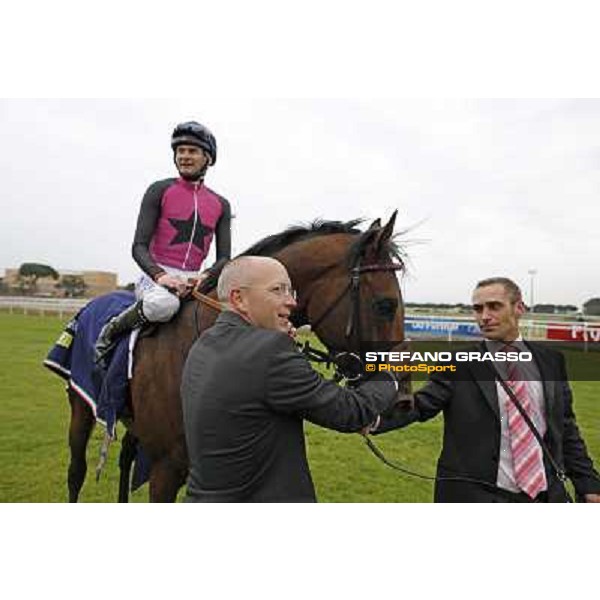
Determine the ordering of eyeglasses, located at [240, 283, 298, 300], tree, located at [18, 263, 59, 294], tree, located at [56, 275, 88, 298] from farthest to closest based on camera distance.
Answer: tree, located at [56, 275, 88, 298] < tree, located at [18, 263, 59, 294] < eyeglasses, located at [240, 283, 298, 300]

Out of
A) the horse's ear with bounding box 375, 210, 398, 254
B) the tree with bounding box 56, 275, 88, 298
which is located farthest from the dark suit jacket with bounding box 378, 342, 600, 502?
the tree with bounding box 56, 275, 88, 298

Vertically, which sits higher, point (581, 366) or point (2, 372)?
point (581, 366)

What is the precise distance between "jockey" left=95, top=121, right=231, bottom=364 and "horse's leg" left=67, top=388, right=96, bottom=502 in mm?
1069

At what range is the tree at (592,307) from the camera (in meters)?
A: 3.02

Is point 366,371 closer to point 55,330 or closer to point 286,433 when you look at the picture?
point 286,433

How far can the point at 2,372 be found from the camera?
8648mm

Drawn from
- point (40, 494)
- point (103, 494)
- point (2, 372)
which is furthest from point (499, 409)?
point (2, 372)

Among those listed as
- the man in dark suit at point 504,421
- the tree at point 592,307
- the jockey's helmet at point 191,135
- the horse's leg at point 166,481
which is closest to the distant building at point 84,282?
the jockey's helmet at point 191,135

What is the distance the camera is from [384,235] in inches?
86.5

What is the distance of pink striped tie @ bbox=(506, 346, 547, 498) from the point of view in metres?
2.06

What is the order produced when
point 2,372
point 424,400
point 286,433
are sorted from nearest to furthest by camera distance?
1. point 286,433
2. point 424,400
3. point 2,372

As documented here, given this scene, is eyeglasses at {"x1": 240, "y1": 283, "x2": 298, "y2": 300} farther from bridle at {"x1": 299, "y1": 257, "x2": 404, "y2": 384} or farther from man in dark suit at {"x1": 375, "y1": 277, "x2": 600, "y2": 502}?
man in dark suit at {"x1": 375, "y1": 277, "x2": 600, "y2": 502}

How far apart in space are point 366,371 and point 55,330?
14.9 metres

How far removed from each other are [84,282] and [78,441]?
2085mm
